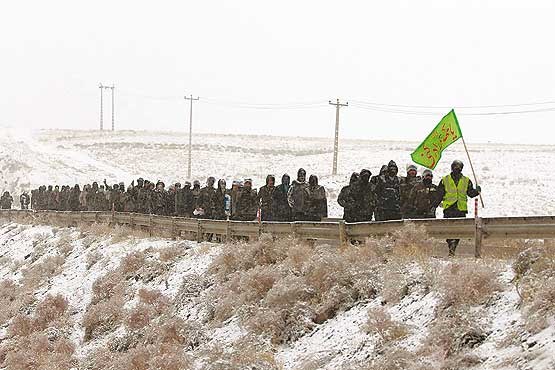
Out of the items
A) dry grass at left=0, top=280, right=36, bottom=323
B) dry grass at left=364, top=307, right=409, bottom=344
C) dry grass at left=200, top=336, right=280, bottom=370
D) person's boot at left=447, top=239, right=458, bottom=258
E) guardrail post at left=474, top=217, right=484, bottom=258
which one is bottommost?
dry grass at left=0, top=280, right=36, bottom=323

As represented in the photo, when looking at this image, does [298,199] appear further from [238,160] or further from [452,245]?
[238,160]

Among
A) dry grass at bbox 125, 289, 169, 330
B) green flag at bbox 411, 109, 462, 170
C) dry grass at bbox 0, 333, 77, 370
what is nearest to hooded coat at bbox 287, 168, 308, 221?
green flag at bbox 411, 109, 462, 170

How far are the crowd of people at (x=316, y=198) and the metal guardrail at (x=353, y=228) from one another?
0.42 m

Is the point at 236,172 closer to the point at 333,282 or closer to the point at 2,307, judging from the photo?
the point at 2,307

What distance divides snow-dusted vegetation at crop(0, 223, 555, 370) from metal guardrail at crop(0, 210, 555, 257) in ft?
0.81

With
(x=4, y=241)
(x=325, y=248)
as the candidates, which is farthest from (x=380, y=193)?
(x=4, y=241)

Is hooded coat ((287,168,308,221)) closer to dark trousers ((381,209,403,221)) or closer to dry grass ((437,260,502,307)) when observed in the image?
dark trousers ((381,209,403,221))

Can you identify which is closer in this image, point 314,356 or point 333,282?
point 314,356

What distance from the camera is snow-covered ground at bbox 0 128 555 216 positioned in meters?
40.9

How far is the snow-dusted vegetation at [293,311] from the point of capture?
22.9ft

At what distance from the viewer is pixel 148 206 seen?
2436 cm

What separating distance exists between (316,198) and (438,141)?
2.61 metres

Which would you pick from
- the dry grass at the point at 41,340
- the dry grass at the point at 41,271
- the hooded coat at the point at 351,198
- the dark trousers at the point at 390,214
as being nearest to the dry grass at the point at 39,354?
the dry grass at the point at 41,340

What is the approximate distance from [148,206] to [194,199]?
4.21 meters
